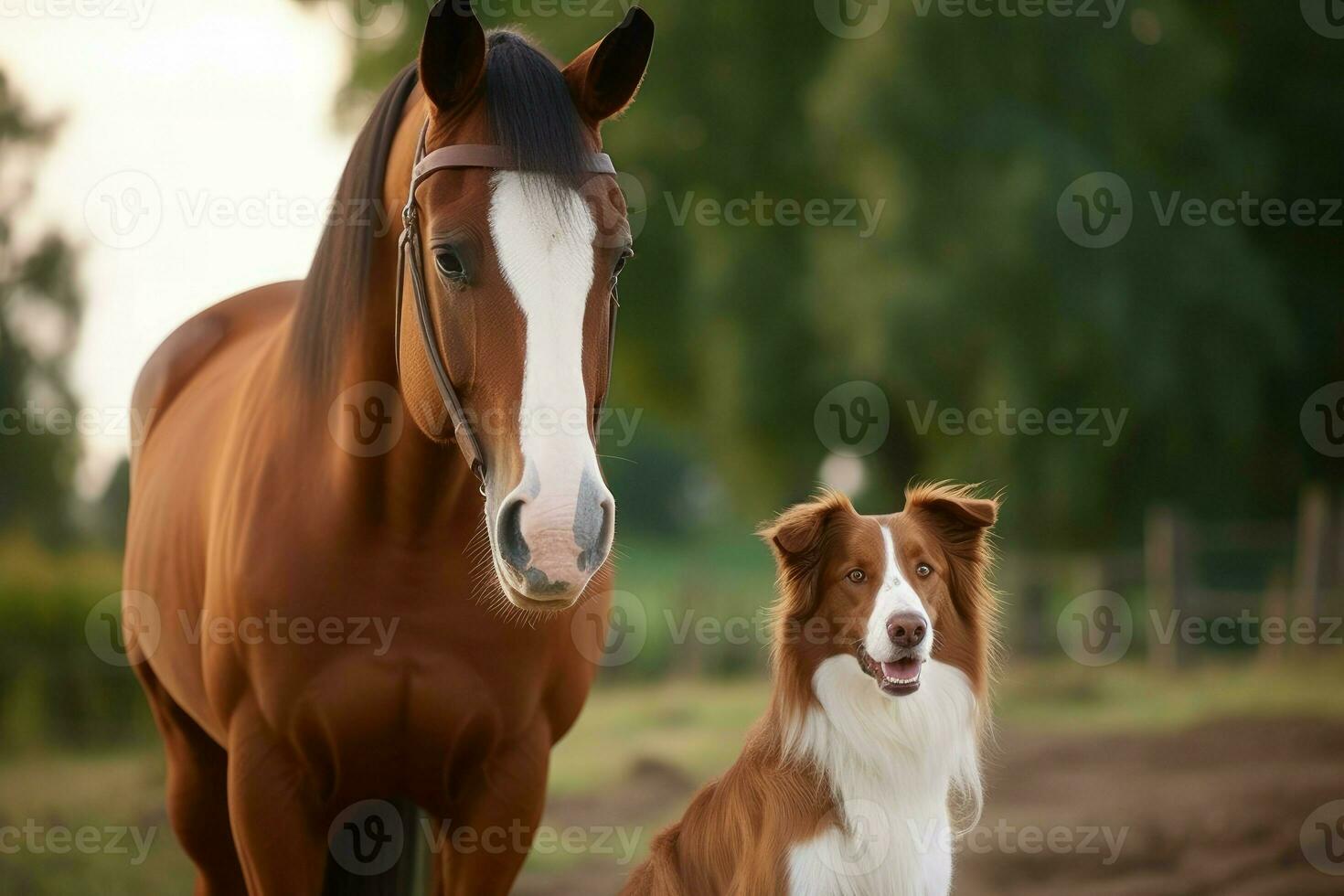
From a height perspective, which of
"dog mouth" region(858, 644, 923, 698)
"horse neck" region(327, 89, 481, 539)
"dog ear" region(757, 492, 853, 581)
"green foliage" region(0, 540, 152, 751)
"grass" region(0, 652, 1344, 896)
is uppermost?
"horse neck" region(327, 89, 481, 539)

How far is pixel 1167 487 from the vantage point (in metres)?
15.9

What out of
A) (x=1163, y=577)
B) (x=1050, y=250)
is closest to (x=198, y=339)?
(x=1050, y=250)

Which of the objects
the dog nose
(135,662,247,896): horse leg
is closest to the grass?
(135,662,247,896): horse leg

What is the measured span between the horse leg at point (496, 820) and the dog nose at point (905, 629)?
3.23 ft

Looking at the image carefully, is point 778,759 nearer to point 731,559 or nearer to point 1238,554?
point 1238,554

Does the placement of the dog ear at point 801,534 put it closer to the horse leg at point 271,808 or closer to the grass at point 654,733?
the horse leg at point 271,808

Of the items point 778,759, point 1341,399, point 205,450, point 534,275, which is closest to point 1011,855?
point 778,759

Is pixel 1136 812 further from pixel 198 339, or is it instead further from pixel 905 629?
pixel 198 339

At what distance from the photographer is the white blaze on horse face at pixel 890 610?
3.35 metres

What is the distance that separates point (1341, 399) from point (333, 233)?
13.6 metres

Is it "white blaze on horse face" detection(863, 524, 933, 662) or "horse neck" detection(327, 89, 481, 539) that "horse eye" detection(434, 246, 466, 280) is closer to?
"horse neck" detection(327, 89, 481, 539)

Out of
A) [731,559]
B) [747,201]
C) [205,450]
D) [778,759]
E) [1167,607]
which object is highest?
[747,201]

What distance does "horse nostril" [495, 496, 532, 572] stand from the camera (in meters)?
2.62

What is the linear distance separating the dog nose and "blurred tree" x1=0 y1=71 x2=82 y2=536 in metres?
8.92
